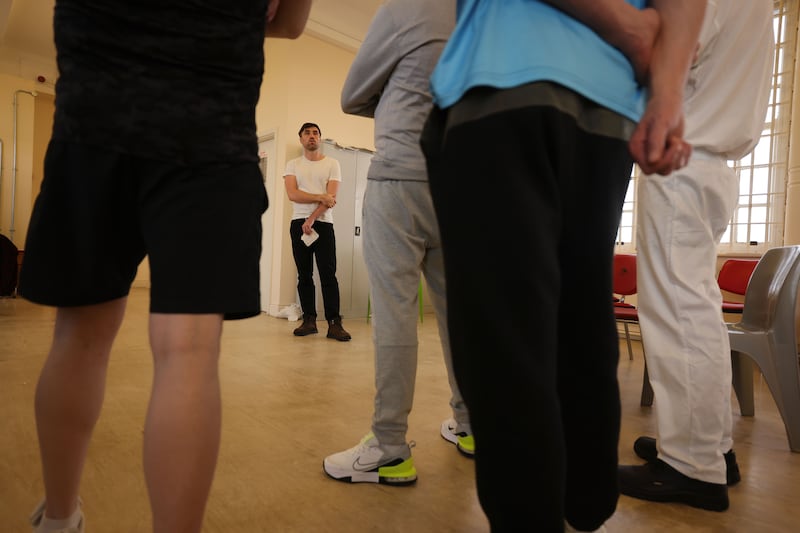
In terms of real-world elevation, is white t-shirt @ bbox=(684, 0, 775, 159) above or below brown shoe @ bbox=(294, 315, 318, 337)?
above

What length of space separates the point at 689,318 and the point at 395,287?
2.28ft

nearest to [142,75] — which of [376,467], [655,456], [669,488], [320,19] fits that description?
[376,467]

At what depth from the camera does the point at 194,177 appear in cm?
65

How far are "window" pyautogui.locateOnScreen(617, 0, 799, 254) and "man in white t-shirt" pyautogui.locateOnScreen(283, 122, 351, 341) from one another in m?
3.27

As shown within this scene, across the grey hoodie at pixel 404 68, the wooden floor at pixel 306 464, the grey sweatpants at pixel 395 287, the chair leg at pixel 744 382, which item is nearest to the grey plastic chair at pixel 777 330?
the wooden floor at pixel 306 464

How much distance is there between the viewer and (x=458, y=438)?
1478mm

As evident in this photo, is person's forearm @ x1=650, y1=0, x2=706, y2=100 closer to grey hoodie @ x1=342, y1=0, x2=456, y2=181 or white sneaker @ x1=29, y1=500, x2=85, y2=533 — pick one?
grey hoodie @ x1=342, y1=0, x2=456, y2=181

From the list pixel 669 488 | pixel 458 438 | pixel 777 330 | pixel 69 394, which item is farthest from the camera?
pixel 777 330

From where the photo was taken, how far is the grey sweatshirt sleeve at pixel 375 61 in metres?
1.24

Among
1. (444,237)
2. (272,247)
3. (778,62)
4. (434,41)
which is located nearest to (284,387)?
(434,41)

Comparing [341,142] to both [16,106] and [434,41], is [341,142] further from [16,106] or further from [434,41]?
[16,106]

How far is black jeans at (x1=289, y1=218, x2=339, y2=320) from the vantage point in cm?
375

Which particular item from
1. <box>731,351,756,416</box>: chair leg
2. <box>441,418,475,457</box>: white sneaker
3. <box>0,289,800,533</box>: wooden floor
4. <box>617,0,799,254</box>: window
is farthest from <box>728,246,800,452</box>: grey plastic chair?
<box>617,0,799,254</box>: window

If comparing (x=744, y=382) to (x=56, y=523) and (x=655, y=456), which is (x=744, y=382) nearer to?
(x=655, y=456)
